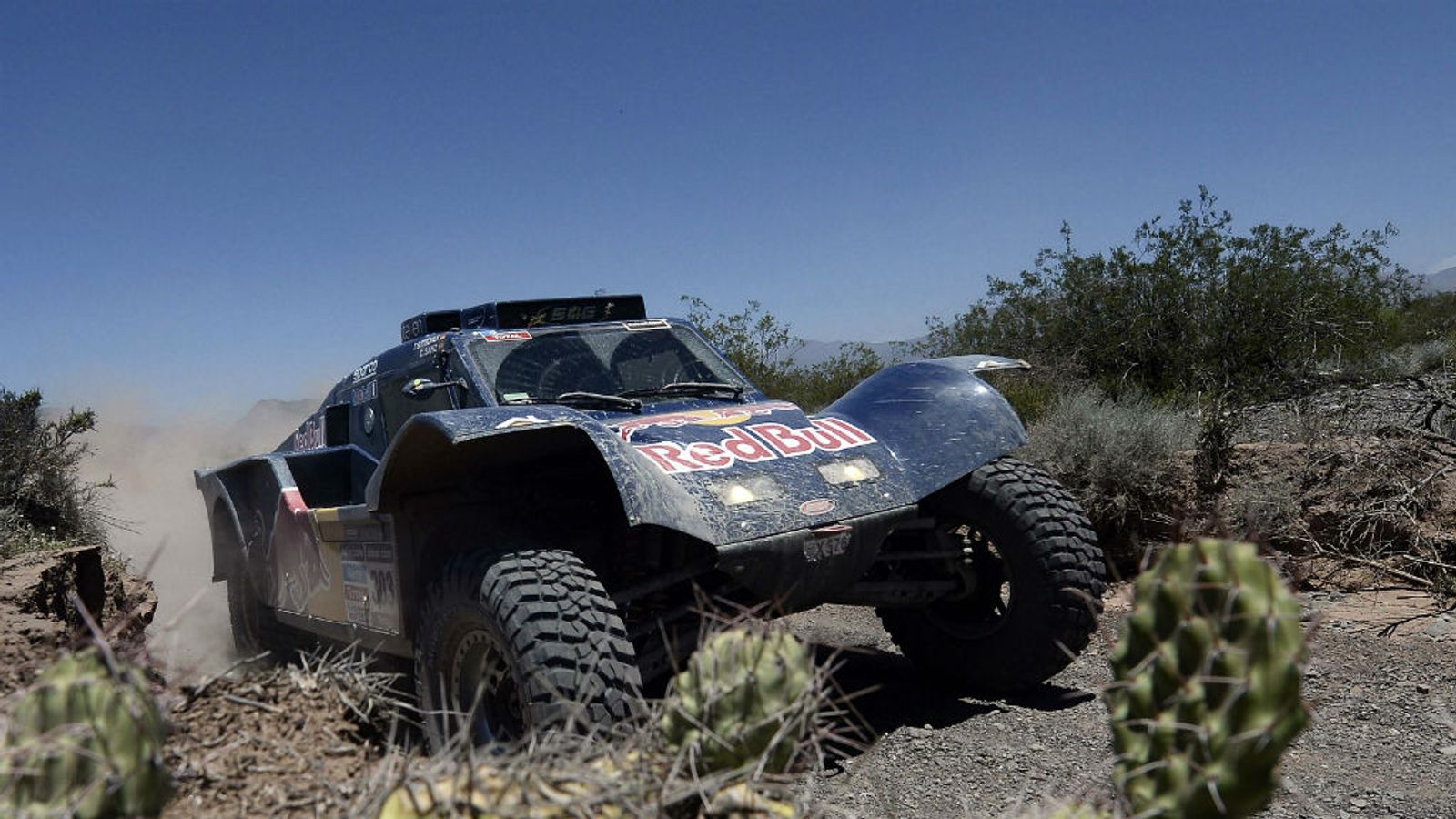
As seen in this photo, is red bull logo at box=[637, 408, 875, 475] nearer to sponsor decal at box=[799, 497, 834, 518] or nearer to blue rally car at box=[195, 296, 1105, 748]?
blue rally car at box=[195, 296, 1105, 748]

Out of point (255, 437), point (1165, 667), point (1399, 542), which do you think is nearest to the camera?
point (1165, 667)

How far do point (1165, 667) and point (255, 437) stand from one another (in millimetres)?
37468

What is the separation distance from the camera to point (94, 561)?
5832 mm

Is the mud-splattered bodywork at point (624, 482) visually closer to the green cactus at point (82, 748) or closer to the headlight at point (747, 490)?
the headlight at point (747, 490)

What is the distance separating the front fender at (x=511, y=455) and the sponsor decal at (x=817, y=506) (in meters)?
0.44

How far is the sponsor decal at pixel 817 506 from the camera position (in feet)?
13.1

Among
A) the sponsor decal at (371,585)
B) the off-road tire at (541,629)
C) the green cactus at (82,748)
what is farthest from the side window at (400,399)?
the green cactus at (82,748)

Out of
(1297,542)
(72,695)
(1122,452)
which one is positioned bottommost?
(1297,542)

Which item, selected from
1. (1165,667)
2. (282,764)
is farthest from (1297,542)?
(282,764)

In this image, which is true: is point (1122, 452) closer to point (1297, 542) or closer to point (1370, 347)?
point (1297, 542)

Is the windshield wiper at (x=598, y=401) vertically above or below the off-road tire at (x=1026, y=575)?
above

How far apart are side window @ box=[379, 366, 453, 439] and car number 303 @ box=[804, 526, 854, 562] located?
2.14 meters

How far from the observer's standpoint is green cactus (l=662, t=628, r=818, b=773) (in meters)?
1.57

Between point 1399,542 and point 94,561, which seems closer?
point 94,561
